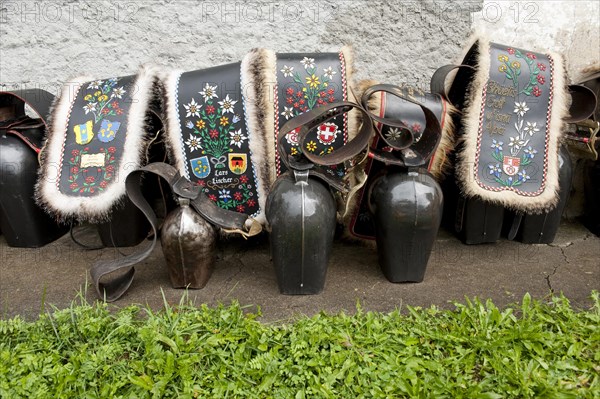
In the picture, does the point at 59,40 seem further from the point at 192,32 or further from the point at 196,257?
the point at 196,257

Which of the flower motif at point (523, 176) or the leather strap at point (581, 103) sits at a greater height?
the leather strap at point (581, 103)

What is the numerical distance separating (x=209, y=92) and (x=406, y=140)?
3.64ft

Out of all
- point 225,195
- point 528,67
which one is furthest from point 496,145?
point 225,195

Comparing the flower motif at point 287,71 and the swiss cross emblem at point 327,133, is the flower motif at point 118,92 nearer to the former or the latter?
the flower motif at point 287,71

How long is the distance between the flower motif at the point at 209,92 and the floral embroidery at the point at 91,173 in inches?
24.8

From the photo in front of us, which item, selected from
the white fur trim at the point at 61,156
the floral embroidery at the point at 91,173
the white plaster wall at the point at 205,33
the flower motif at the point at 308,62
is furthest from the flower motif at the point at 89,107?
the flower motif at the point at 308,62

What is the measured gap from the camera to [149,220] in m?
2.55

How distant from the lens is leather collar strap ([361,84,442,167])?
246cm

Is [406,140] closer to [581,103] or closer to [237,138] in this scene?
[237,138]

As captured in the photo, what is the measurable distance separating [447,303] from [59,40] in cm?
318

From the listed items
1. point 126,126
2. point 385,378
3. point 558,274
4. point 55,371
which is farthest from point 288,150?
point 558,274

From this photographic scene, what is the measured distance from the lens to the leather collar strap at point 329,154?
7.66ft

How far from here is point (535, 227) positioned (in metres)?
3.12

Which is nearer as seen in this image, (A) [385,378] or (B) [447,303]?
(A) [385,378]
